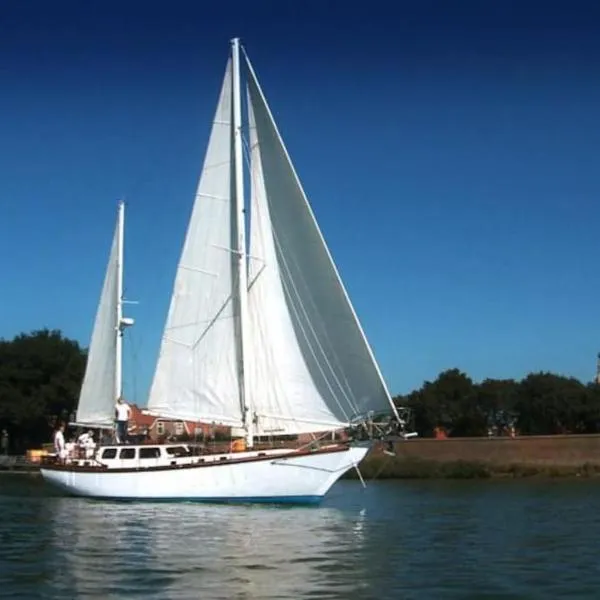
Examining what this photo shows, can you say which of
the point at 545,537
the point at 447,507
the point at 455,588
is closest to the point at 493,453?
the point at 447,507

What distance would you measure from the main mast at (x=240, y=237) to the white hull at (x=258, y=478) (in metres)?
1.83

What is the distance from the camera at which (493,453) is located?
82188mm

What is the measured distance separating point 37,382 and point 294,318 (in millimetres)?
60056

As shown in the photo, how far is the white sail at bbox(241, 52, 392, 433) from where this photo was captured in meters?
36.6

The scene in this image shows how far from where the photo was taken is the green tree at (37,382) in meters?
90.5

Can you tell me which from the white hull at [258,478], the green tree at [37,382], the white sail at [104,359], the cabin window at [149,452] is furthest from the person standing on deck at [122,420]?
the green tree at [37,382]

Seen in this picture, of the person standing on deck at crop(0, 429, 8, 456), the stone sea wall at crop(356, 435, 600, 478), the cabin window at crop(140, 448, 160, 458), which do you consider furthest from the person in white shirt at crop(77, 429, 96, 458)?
the person standing on deck at crop(0, 429, 8, 456)

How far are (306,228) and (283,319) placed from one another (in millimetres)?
3541

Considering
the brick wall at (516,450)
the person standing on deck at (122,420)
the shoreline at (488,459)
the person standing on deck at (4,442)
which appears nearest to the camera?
the person standing on deck at (122,420)

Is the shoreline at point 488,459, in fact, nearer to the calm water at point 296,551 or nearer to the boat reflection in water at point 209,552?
the calm water at point 296,551

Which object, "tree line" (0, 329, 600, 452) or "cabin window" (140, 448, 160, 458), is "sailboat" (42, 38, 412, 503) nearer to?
"cabin window" (140, 448, 160, 458)

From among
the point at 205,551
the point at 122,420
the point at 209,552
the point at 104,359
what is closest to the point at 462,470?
the point at 104,359

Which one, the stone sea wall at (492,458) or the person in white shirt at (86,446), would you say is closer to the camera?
the person in white shirt at (86,446)

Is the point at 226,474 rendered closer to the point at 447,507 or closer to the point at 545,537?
the point at 447,507
